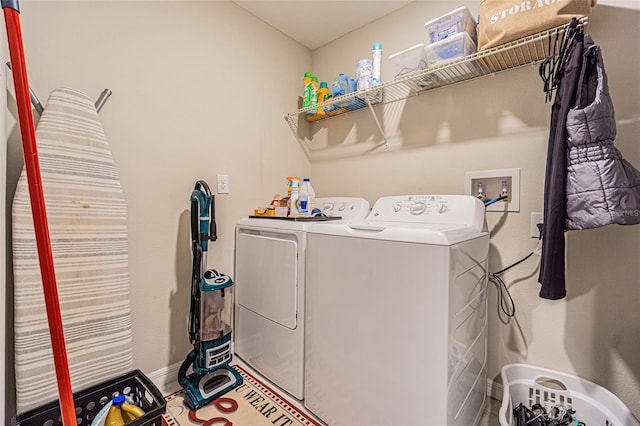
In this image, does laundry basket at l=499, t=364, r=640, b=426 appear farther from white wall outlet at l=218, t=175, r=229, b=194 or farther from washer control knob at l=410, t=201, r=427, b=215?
white wall outlet at l=218, t=175, r=229, b=194

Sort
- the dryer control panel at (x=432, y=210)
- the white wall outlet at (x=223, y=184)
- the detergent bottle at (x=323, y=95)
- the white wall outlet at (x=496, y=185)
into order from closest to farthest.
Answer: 1. the dryer control panel at (x=432, y=210)
2. the white wall outlet at (x=496, y=185)
3. the white wall outlet at (x=223, y=184)
4. the detergent bottle at (x=323, y=95)

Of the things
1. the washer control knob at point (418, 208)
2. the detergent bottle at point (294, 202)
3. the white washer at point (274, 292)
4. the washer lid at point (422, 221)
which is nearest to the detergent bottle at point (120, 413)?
the white washer at point (274, 292)

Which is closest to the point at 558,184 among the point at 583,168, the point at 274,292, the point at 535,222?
the point at 583,168

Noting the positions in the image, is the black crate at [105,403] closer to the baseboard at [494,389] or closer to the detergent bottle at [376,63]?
the baseboard at [494,389]

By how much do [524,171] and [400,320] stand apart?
107 centimetres

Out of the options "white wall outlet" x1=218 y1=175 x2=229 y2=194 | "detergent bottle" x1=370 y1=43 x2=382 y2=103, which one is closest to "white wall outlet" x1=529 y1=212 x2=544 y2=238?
"detergent bottle" x1=370 y1=43 x2=382 y2=103

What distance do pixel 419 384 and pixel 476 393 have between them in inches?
20.9

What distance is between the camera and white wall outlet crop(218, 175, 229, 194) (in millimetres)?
1984

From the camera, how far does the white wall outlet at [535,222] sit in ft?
4.95

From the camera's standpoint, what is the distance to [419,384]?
1.12 m

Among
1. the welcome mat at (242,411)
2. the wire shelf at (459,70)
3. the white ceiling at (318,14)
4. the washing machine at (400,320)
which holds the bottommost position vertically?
the welcome mat at (242,411)

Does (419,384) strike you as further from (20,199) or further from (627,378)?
(20,199)

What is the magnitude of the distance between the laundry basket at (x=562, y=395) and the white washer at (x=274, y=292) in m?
1.00

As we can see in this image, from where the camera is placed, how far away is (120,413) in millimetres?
1165
